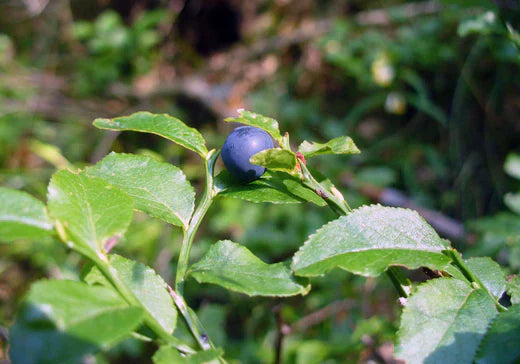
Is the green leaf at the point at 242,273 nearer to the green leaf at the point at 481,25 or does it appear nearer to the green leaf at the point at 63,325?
the green leaf at the point at 63,325

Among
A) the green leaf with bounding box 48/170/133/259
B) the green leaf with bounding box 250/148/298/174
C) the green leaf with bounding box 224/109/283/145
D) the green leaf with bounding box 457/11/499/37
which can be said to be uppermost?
the green leaf with bounding box 457/11/499/37

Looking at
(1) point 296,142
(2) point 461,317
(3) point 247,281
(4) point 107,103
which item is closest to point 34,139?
(4) point 107,103

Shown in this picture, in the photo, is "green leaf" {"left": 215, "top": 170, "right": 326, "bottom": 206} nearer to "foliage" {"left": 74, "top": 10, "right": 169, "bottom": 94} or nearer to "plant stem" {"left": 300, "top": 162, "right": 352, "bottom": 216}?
"plant stem" {"left": 300, "top": 162, "right": 352, "bottom": 216}

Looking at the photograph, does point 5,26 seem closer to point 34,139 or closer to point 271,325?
point 34,139

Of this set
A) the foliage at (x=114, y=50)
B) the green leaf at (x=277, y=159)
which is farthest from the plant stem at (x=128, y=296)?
the foliage at (x=114, y=50)

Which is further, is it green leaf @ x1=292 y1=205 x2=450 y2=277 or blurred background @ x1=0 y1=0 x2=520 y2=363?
blurred background @ x1=0 y1=0 x2=520 y2=363

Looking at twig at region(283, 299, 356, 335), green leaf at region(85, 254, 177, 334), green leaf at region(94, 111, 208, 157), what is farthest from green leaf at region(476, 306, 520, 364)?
twig at region(283, 299, 356, 335)

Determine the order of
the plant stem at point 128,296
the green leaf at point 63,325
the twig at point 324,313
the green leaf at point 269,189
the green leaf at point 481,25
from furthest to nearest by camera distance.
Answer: the twig at point 324,313
the green leaf at point 481,25
the green leaf at point 269,189
the plant stem at point 128,296
the green leaf at point 63,325

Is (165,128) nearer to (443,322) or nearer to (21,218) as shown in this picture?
(21,218)
